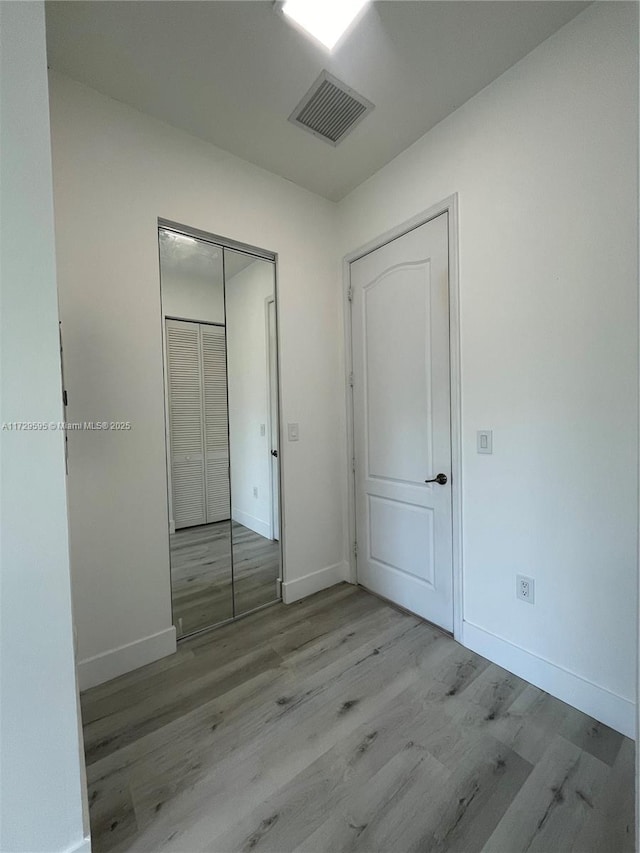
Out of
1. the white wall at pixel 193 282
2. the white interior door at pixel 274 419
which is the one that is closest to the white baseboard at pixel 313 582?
the white interior door at pixel 274 419

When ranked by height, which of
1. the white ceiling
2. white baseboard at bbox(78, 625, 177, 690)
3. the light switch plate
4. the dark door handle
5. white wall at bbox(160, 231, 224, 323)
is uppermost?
the white ceiling

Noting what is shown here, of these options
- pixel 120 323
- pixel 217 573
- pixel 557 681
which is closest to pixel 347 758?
pixel 557 681

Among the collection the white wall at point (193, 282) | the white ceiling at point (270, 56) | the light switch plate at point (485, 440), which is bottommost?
the light switch plate at point (485, 440)

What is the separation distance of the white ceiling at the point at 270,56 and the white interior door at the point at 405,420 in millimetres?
601

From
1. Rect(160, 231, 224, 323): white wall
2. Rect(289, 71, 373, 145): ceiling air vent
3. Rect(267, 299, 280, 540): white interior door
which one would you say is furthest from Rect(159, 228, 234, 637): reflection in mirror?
Rect(289, 71, 373, 145): ceiling air vent

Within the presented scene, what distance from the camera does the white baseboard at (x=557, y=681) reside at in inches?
52.3

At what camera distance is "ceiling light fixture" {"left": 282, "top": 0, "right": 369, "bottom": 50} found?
132 cm

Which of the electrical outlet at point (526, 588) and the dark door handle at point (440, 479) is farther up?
the dark door handle at point (440, 479)

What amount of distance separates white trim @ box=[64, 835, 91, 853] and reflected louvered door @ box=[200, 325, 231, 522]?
4.16 feet

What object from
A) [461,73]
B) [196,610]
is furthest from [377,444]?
[461,73]

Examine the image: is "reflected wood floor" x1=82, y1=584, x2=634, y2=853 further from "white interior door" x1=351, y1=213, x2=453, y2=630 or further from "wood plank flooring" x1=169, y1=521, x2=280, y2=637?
"white interior door" x1=351, y1=213, x2=453, y2=630

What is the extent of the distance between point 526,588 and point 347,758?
1040 mm

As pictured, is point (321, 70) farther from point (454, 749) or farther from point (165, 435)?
point (454, 749)

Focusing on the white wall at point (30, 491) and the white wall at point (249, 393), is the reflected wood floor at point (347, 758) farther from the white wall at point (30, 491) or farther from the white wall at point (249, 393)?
the white wall at point (249, 393)
